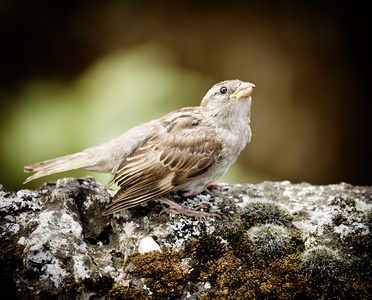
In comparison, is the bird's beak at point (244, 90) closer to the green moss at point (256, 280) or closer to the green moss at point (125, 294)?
the green moss at point (256, 280)

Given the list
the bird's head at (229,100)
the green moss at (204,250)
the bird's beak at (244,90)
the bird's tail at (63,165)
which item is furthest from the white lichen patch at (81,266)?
the bird's beak at (244,90)

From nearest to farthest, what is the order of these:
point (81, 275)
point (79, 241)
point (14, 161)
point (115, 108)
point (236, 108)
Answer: point (81, 275) < point (79, 241) < point (236, 108) < point (14, 161) < point (115, 108)

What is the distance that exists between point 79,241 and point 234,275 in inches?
57.0

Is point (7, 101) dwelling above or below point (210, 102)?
above

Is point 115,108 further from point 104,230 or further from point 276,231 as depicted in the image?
point 276,231

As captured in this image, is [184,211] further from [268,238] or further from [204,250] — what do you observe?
[268,238]

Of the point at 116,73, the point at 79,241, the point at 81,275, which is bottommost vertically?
the point at 81,275

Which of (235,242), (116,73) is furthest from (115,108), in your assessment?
(235,242)

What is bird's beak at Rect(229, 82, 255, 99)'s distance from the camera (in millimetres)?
4551

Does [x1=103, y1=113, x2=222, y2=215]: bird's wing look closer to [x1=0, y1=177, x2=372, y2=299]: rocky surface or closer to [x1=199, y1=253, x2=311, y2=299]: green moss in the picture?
[x1=0, y1=177, x2=372, y2=299]: rocky surface

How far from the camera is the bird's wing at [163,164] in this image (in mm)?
4344

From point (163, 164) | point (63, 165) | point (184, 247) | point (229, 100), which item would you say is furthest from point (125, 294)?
point (229, 100)

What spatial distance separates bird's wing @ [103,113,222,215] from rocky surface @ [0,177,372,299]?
0.28 meters

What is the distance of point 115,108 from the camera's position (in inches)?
260
